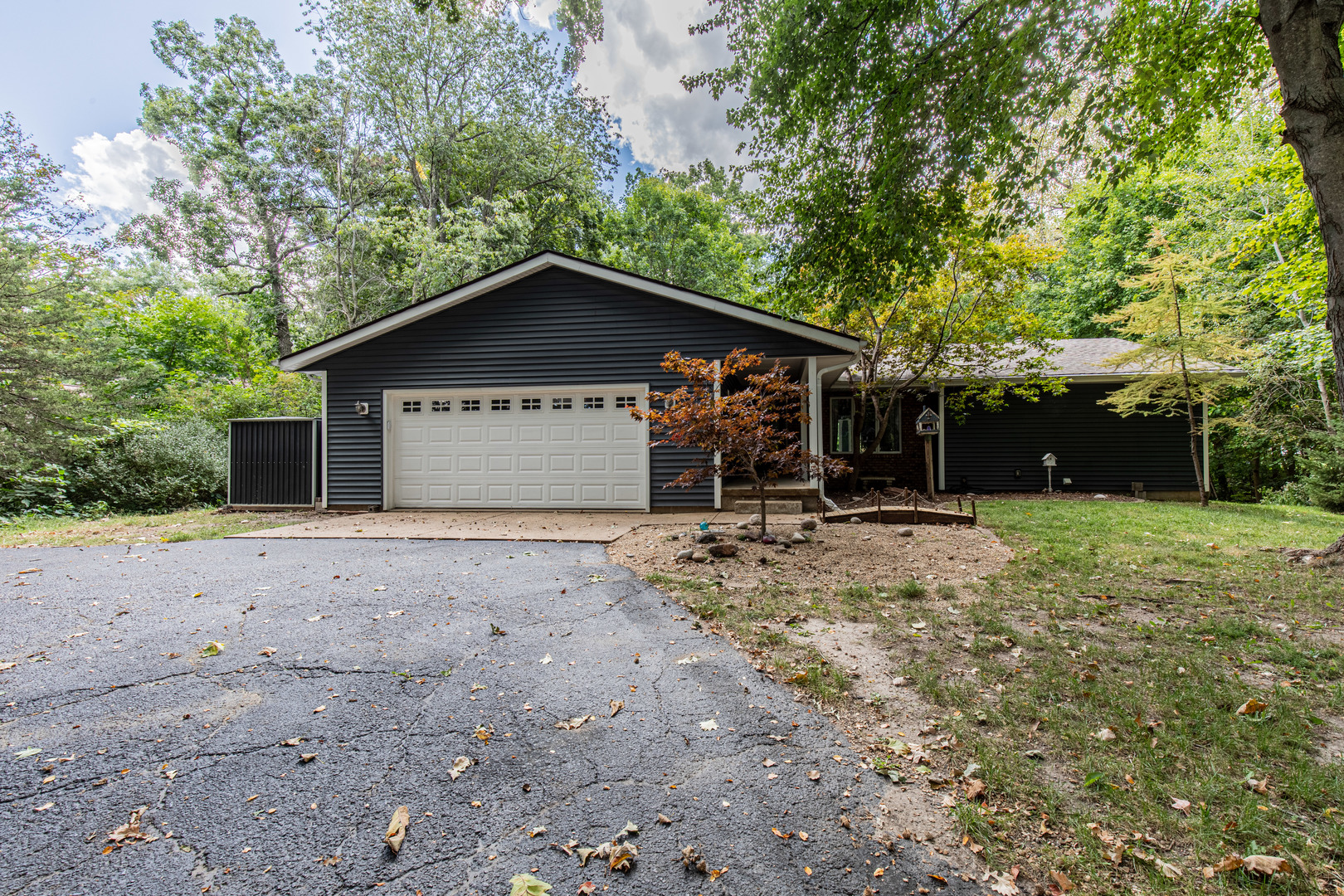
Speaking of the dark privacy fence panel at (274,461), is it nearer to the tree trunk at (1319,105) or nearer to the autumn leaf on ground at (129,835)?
the autumn leaf on ground at (129,835)

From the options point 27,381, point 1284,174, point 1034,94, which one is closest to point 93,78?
point 27,381

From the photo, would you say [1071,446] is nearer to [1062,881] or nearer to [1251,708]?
[1251,708]

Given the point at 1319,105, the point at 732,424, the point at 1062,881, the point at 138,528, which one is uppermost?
the point at 1319,105

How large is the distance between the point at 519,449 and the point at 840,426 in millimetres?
8204

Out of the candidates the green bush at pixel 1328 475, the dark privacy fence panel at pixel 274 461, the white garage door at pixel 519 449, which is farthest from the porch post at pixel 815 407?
the dark privacy fence panel at pixel 274 461

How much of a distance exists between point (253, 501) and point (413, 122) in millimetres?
13022

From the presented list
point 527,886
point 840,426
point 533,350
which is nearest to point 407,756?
point 527,886

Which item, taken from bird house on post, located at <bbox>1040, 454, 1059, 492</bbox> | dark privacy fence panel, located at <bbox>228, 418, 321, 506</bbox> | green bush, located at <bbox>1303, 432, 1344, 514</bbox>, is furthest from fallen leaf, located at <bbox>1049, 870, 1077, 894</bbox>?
bird house on post, located at <bbox>1040, 454, 1059, 492</bbox>

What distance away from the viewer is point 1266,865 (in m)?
1.53

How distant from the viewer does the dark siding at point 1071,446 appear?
12.4m

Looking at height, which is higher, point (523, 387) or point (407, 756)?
Result: point (523, 387)

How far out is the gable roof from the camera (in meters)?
8.43

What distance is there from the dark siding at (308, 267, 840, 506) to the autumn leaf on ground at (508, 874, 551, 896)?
7.50 m

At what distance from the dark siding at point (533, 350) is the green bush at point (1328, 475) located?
29.7 ft
